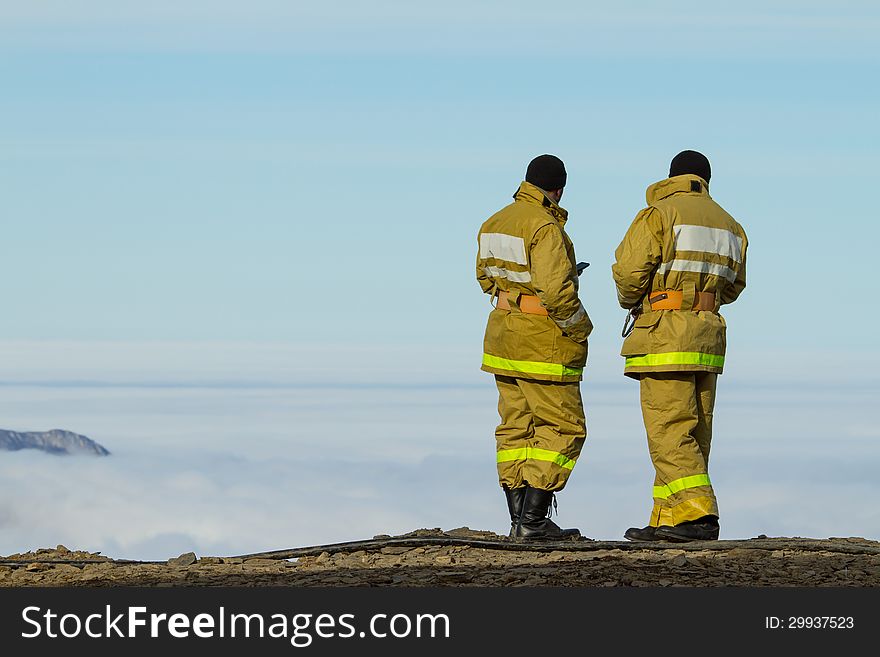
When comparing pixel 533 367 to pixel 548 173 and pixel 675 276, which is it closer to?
pixel 675 276

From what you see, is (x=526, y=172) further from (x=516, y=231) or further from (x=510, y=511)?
(x=510, y=511)

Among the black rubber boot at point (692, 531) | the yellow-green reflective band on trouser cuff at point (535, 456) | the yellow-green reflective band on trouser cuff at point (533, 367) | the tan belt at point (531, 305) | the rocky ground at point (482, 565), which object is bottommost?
the rocky ground at point (482, 565)

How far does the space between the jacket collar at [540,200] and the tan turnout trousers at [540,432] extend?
1450 mm

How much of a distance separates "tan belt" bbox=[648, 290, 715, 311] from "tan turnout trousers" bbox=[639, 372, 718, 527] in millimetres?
563

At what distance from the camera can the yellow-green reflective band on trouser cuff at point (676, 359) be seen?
11906 mm

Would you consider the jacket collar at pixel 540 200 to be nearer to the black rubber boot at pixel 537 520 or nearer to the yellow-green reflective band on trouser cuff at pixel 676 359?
the yellow-green reflective band on trouser cuff at pixel 676 359

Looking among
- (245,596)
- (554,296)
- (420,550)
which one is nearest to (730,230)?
(554,296)

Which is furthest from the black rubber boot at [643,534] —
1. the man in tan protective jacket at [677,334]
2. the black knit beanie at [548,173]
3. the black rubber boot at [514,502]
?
the black knit beanie at [548,173]

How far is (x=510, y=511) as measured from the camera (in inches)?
493

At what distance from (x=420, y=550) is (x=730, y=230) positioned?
3.81 m

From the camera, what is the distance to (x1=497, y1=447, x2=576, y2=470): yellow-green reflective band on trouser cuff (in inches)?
478

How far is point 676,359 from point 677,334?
0.21 m

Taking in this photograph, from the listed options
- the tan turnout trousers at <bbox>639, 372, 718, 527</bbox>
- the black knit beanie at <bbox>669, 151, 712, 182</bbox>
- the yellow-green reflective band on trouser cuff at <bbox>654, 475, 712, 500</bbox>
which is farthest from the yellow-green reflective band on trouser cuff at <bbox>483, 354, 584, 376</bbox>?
the black knit beanie at <bbox>669, 151, 712, 182</bbox>

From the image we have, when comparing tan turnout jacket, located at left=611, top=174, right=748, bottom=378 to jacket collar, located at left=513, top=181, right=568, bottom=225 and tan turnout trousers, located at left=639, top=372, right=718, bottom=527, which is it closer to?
tan turnout trousers, located at left=639, top=372, right=718, bottom=527
